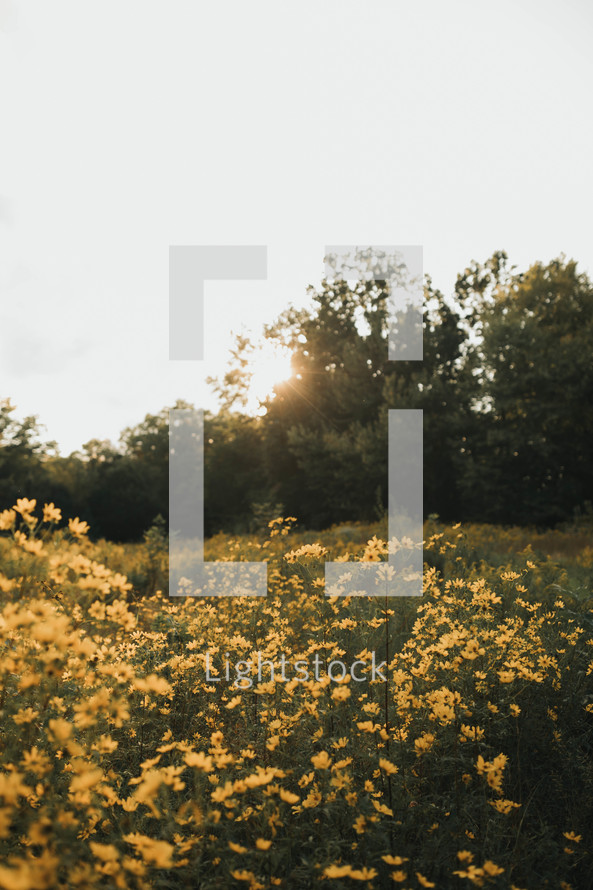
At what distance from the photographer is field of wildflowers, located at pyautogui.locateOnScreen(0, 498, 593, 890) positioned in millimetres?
1593

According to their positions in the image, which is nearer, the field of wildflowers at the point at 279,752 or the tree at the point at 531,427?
the field of wildflowers at the point at 279,752

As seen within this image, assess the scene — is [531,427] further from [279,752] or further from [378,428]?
[279,752]

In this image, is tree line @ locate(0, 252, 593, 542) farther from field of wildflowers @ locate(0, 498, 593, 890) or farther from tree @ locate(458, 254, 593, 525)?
field of wildflowers @ locate(0, 498, 593, 890)

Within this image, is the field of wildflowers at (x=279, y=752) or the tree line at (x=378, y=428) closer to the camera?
the field of wildflowers at (x=279, y=752)

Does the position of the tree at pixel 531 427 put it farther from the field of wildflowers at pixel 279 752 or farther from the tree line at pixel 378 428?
the field of wildflowers at pixel 279 752

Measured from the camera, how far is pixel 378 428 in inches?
642

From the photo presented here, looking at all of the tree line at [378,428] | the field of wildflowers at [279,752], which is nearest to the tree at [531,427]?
the tree line at [378,428]

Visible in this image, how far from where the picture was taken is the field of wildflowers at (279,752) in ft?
5.23

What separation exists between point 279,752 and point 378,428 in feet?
46.9

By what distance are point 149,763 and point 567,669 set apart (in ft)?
8.06

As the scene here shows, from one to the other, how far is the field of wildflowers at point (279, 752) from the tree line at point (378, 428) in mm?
12650

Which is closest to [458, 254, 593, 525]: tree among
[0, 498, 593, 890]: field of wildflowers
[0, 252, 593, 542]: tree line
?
[0, 252, 593, 542]: tree line

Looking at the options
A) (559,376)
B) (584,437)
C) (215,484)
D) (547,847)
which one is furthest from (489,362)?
(547,847)

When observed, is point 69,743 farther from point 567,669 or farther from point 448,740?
point 567,669
